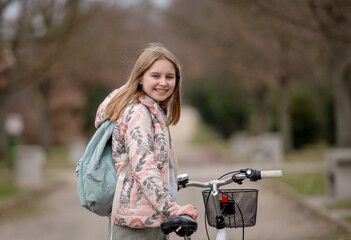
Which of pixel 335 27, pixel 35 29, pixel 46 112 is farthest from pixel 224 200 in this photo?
pixel 46 112

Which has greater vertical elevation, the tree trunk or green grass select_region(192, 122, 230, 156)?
the tree trunk

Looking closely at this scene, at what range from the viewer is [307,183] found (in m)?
16.3

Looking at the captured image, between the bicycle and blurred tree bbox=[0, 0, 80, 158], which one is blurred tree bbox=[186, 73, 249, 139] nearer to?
blurred tree bbox=[0, 0, 80, 158]

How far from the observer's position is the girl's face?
3457 millimetres

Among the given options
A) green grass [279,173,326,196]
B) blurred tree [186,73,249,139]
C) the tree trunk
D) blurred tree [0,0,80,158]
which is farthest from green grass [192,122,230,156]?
blurred tree [0,0,80,158]

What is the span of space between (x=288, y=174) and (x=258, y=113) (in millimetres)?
14250

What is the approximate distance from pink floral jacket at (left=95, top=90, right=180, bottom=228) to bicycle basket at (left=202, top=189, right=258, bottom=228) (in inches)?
11.5

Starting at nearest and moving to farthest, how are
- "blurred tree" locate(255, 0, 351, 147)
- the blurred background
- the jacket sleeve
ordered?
the jacket sleeve, "blurred tree" locate(255, 0, 351, 147), the blurred background

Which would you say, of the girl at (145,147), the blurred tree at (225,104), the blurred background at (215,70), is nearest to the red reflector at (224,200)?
the girl at (145,147)

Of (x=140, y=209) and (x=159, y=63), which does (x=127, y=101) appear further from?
(x=140, y=209)

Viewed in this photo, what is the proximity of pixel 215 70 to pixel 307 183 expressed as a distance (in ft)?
67.4

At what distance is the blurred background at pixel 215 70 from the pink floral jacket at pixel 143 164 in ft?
1.73

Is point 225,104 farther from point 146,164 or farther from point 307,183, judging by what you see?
point 146,164

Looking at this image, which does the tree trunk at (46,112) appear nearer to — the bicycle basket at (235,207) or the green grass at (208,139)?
the green grass at (208,139)
